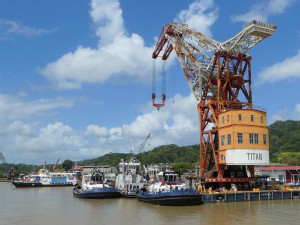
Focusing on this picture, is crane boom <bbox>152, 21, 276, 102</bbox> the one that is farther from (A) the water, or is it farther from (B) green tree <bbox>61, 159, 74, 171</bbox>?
(B) green tree <bbox>61, 159, 74, 171</bbox>

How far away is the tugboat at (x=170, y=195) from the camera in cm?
3509

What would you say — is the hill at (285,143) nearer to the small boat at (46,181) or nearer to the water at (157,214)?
the water at (157,214)

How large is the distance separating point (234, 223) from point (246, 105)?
25658 millimetres

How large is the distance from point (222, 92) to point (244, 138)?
369 inches

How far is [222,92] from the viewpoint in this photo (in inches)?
1914

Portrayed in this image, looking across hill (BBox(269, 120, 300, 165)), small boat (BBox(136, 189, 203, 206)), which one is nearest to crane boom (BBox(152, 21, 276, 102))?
small boat (BBox(136, 189, 203, 206))

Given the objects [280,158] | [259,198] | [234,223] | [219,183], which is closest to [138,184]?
[219,183]

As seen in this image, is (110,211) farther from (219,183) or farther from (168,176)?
(219,183)

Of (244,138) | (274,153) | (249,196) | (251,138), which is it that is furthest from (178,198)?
(274,153)

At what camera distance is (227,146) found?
42781mm

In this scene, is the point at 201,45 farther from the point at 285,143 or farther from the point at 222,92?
the point at 285,143

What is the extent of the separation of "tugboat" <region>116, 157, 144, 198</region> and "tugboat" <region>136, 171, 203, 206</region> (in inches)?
195

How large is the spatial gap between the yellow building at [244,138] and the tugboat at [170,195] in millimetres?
8294

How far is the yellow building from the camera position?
41.7 meters
